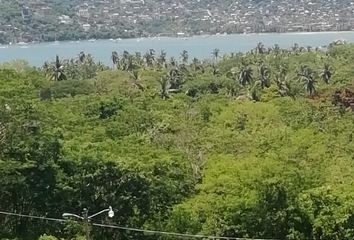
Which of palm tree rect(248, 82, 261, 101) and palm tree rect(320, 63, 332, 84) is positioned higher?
palm tree rect(248, 82, 261, 101)

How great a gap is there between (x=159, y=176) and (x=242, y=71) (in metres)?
54.3

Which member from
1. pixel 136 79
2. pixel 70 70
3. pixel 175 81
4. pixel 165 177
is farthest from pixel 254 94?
pixel 165 177

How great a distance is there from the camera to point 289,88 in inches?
3039

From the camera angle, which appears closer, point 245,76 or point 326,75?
point 245,76

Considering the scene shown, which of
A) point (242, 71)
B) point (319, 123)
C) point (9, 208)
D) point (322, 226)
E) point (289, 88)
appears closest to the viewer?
point (322, 226)

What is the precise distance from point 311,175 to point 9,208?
15.2 metres

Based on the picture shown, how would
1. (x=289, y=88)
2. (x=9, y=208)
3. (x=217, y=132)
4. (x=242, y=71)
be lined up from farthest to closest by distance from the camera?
(x=242, y=71)
(x=289, y=88)
(x=217, y=132)
(x=9, y=208)

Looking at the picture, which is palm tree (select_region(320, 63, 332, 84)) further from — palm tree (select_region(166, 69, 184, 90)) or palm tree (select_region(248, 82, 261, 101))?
palm tree (select_region(166, 69, 184, 90))

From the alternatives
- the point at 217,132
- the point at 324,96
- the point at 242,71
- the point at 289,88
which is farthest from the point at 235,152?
the point at 242,71

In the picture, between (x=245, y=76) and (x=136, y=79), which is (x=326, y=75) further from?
(x=136, y=79)

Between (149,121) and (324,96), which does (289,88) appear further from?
(149,121)

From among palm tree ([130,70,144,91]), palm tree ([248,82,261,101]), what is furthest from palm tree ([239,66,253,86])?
palm tree ([130,70,144,91])

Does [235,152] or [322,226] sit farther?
[235,152]

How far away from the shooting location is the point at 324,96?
6988cm
